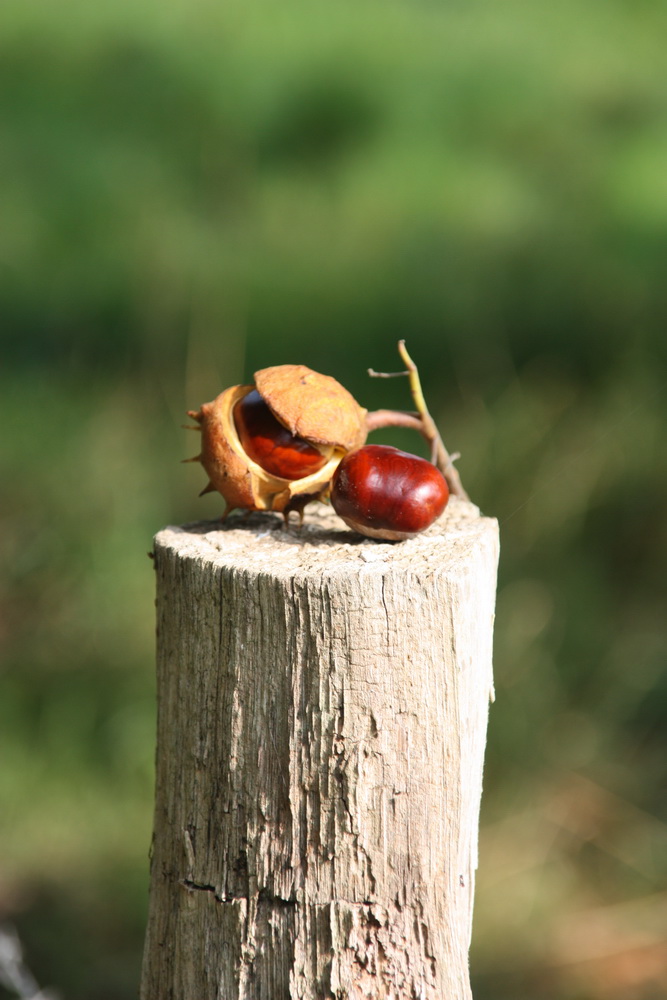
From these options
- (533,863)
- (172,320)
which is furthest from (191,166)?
(533,863)

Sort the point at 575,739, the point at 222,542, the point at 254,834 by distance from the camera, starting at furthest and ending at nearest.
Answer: the point at 575,739 → the point at 222,542 → the point at 254,834

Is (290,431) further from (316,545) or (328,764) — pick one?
(328,764)

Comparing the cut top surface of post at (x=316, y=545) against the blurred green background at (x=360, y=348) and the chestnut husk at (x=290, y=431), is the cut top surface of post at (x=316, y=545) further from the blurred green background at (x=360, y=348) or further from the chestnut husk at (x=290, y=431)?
the blurred green background at (x=360, y=348)

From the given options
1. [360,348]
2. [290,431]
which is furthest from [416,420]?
[360,348]

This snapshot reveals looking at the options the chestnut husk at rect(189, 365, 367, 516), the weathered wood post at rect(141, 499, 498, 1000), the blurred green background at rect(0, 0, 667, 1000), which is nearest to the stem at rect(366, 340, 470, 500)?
the chestnut husk at rect(189, 365, 367, 516)

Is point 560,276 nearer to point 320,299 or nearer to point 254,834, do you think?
point 320,299

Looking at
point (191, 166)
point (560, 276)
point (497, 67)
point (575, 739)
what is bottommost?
point (575, 739)

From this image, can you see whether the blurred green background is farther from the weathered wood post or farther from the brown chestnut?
the brown chestnut

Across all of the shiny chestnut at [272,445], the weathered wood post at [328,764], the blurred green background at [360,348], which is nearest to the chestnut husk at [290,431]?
the shiny chestnut at [272,445]
